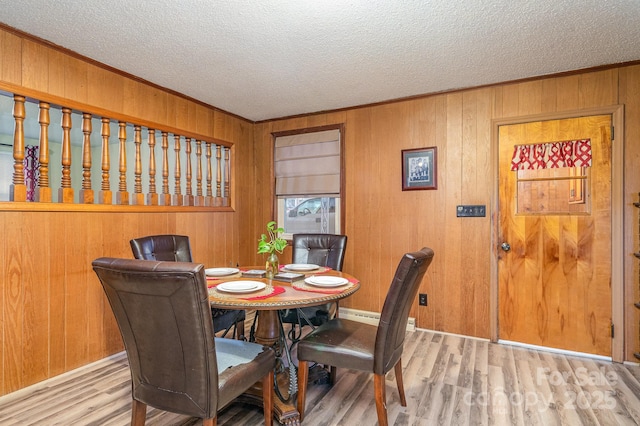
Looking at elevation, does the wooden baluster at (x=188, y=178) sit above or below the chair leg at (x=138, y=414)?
above

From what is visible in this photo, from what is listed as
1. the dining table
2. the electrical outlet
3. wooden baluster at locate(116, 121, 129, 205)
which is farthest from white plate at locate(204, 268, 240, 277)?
the electrical outlet

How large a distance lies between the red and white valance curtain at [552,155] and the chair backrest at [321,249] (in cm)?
172

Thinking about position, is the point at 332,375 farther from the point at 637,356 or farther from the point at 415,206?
the point at 637,356

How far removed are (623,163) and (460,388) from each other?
217cm

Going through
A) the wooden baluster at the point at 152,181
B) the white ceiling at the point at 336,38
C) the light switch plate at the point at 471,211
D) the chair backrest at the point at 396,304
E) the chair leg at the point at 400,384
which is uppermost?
the white ceiling at the point at 336,38

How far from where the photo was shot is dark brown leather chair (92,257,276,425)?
4.01ft

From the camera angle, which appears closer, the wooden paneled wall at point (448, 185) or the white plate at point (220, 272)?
the white plate at point (220, 272)

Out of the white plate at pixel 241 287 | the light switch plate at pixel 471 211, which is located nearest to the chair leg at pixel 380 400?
the white plate at pixel 241 287

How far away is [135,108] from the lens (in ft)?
9.45

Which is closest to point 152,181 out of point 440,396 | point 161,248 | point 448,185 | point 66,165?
point 66,165

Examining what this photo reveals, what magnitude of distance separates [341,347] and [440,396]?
0.85 m

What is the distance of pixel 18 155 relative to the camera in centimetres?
222

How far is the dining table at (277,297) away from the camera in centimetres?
169

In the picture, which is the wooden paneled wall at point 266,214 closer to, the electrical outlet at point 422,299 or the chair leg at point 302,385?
the electrical outlet at point 422,299
